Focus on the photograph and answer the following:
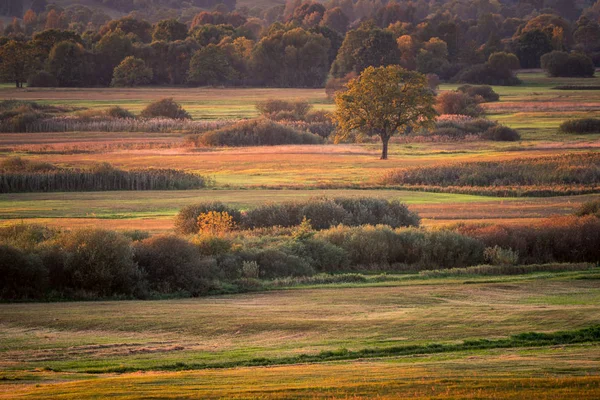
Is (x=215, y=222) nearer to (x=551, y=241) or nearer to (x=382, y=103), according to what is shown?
(x=551, y=241)

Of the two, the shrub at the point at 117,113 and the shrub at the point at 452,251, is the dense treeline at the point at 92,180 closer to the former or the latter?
the shrub at the point at 452,251

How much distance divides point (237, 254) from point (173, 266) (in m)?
4.00

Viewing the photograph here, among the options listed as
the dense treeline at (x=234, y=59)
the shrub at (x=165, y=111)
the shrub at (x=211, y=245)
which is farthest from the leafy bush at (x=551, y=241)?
the dense treeline at (x=234, y=59)

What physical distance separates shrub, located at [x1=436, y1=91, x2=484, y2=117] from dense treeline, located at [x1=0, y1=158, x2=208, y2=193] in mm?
58066

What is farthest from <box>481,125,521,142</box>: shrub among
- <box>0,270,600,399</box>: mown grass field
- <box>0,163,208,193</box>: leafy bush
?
<box>0,270,600,399</box>: mown grass field

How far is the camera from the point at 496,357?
817 inches

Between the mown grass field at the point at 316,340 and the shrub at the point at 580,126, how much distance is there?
64932 millimetres

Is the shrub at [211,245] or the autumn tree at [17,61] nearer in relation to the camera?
the shrub at [211,245]

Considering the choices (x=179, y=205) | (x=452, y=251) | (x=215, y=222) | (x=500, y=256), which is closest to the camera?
(x=500, y=256)

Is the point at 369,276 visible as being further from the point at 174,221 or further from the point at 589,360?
the point at 589,360

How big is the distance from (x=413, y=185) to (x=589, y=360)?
148ft

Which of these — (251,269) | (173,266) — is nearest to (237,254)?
(251,269)

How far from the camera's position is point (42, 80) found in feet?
472

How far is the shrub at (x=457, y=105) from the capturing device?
116m
